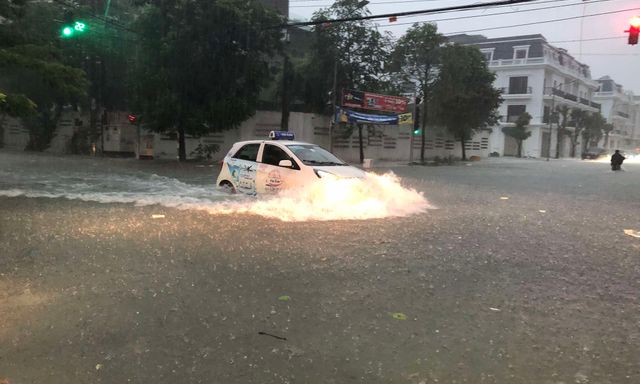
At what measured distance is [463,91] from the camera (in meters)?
35.1

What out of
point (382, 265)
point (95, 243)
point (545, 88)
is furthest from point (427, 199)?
point (545, 88)

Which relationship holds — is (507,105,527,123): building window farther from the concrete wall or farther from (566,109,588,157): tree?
the concrete wall

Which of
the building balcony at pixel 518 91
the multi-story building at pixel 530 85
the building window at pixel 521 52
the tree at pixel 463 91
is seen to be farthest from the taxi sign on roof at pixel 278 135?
the building window at pixel 521 52

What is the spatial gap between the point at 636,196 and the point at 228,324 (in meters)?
16.1

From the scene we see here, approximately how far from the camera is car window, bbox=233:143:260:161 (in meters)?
12.1

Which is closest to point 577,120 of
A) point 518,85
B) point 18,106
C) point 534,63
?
point 518,85

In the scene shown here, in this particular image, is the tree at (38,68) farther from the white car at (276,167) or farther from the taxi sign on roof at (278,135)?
the taxi sign on roof at (278,135)

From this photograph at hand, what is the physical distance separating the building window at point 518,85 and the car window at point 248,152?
5638 cm

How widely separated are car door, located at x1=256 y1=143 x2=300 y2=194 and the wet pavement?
1405mm

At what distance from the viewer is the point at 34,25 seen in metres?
27.0

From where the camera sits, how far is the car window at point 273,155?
Answer: 1140 centimetres

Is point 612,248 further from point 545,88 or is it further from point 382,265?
point 545,88

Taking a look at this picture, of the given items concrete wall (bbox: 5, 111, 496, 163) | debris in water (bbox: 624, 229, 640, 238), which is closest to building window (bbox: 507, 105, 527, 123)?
concrete wall (bbox: 5, 111, 496, 163)

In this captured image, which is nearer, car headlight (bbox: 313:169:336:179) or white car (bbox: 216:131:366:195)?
car headlight (bbox: 313:169:336:179)
